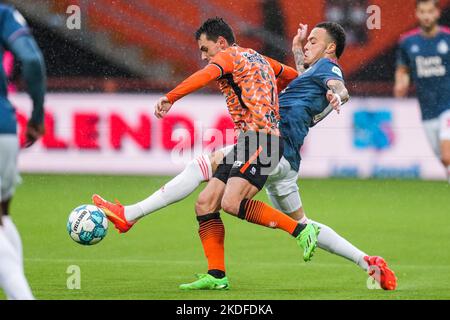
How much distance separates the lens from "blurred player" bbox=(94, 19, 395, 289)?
6977 mm

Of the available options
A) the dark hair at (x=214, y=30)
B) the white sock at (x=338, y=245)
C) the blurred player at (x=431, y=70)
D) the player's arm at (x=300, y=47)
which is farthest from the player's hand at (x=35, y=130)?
the blurred player at (x=431, y=70)

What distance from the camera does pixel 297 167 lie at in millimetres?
7086

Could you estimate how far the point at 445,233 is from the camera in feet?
34.2

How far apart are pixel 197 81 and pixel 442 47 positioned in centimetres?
683

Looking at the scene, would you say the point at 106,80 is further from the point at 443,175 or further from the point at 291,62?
the point at 443,175

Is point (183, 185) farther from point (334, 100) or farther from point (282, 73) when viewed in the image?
point (334, 100)

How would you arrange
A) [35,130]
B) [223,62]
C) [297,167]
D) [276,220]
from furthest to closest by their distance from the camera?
[297,167]
[223,62]
[276,220]
[35,130]

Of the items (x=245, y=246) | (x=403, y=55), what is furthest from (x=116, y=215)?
(x=403, y=55)

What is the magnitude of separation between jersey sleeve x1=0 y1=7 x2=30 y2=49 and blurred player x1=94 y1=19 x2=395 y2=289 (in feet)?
7.23

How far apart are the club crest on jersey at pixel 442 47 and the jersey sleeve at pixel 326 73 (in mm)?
5841

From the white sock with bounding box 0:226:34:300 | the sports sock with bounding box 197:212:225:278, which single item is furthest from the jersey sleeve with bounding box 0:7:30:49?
the sports sock with bounding box 197:212:225:278

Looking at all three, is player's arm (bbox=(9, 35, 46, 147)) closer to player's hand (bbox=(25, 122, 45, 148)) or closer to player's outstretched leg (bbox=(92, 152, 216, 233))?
player's hand (bbox=(25, 122, 45, 148))

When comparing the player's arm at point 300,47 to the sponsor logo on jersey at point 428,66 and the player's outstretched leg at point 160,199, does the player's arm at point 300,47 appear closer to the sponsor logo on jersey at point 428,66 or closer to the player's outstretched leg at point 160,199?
the player's outstretched leg at point 160,199

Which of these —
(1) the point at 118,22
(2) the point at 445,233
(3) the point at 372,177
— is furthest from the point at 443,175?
(1) the point at 118,22
